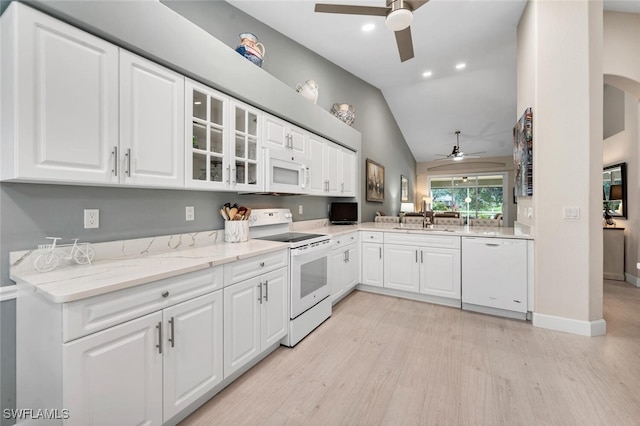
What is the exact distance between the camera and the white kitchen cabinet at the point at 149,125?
4.92ft

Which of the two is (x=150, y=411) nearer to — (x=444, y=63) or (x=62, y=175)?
(x=62, y=175)

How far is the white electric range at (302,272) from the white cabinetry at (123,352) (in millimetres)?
804

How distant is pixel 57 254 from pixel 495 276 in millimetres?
3625

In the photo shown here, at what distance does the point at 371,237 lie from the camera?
3641 mm

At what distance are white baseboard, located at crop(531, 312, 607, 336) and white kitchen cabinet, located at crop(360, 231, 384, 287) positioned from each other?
164 cm

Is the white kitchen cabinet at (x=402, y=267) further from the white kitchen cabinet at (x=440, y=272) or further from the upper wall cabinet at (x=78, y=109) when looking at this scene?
the upper wall cabinet at (x=78, y=109)

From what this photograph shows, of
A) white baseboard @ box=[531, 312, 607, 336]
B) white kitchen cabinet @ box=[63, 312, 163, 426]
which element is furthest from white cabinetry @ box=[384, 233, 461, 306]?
white kitchen cabinet @ box=[63, 312, 163, 426]

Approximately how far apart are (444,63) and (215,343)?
17.4 feet

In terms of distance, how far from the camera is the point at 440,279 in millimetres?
3195

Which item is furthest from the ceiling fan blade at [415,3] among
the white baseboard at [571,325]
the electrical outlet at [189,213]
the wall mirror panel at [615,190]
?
the wall mirror panel at [615,190]

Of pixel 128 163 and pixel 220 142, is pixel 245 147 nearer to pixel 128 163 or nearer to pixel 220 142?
pixel 220 142

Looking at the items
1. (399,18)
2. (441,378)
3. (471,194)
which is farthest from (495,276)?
(471,194)

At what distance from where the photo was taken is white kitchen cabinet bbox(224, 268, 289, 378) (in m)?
1.72

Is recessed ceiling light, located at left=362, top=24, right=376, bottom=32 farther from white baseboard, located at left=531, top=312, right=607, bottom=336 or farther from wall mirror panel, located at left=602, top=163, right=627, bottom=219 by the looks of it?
wall mirror panel, located at left=602, top=163, right=627, bottom=219
